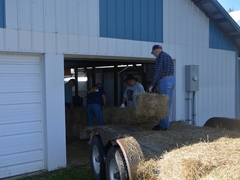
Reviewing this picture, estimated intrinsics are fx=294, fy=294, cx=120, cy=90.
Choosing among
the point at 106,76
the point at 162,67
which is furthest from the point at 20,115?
the point at 106,76

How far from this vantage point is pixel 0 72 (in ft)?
20.2

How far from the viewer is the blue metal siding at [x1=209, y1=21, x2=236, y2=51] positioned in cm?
1048

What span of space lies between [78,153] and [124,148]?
15.1ft

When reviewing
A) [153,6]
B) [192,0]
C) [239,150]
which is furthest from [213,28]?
[239,150]

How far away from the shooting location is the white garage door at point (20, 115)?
6.19 metres

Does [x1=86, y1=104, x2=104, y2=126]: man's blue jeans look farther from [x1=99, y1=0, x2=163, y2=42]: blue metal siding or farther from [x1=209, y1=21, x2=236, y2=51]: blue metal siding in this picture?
[x1=209, y1=21, x2=236, y2=51]: blue metal siding

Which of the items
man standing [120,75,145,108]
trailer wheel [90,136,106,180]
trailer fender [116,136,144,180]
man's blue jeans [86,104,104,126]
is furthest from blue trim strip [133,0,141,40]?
trailer fender [116,136,144,180]

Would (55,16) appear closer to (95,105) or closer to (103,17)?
(103,17)

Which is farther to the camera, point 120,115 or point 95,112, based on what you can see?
point 95,112

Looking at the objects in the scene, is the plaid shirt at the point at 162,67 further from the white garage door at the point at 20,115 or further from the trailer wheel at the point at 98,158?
the white garage door at the point at 20,115

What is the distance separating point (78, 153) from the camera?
8469mm

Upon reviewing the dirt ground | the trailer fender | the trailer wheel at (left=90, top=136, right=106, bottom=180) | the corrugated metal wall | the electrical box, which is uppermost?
the corrugated metal wall

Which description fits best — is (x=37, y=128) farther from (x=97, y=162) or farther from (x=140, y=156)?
(x=140, y=156)

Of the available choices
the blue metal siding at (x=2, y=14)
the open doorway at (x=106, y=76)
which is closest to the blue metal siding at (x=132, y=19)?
the open doorway at (x=106, y=76)
